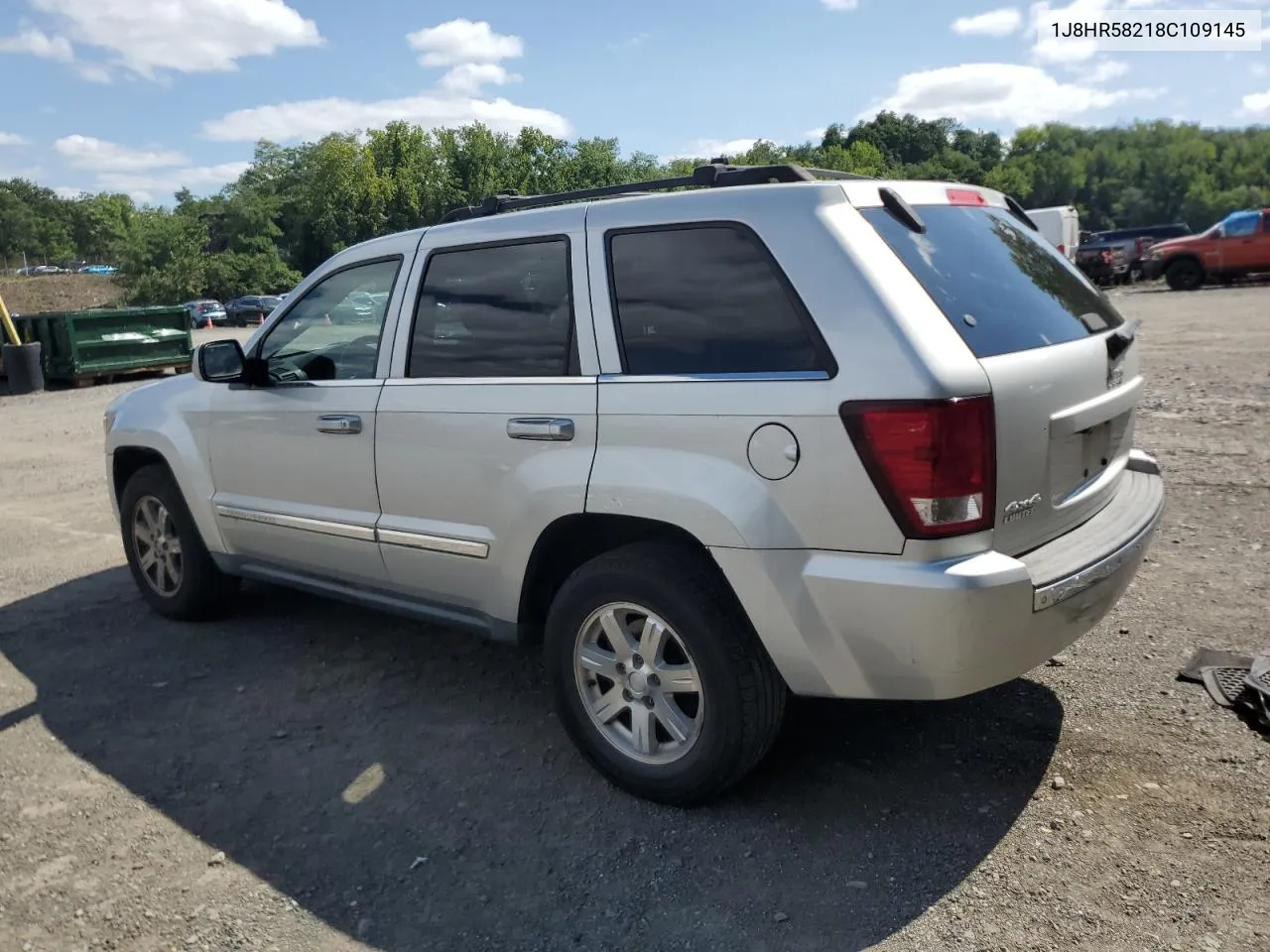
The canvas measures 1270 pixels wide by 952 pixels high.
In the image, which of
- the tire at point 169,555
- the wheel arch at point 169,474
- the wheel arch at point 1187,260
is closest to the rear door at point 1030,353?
the wheel arch at point 169,474

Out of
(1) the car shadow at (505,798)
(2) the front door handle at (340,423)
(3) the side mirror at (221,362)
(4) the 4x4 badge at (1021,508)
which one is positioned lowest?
(1) the car shadow at (505,798)

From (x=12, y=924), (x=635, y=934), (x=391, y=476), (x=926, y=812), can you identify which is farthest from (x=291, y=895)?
(x=926, y=812)

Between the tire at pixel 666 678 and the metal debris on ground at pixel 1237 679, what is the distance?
1.80 meters

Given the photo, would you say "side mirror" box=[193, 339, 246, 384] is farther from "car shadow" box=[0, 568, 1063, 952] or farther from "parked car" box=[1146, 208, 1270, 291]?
"parked car" box=[1146, 208, 1270, 291]

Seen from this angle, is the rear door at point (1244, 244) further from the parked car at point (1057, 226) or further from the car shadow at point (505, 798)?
the car shadow at point (505, 798)

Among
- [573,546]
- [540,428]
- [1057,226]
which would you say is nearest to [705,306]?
[540,428]

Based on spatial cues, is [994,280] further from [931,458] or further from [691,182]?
[691,182]

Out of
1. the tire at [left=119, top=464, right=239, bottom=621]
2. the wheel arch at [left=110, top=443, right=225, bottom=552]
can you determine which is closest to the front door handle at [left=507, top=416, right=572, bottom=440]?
the wheel arch at [left=110, top=443, right=225, bottom=552]

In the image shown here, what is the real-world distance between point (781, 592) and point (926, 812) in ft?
3.02

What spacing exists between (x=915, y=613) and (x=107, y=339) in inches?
722

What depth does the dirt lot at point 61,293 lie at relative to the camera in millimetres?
57344

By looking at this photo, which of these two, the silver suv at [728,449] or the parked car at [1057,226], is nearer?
the silver suv at [728,449]

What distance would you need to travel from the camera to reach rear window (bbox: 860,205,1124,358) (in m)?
2.96

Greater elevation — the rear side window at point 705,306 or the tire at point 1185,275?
the rear side window at point 705,306
